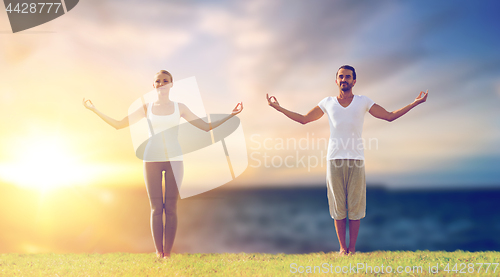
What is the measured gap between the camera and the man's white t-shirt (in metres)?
4.82

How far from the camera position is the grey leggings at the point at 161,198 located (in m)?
4.88

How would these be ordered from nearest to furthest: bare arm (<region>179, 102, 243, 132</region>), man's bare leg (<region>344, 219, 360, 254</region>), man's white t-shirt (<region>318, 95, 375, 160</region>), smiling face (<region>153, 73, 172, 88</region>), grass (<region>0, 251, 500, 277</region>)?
grass (<region>0, 251, 500, 277</region>), man's white t-shirt (<region>318, 95, 375, 160</region>), man's bare leg (<region>344, 219, 360, 254</region>), smiling face (<region>153, 73, 172, 88</region>), bare arm (<region>179, 102, 243, 132</region>)

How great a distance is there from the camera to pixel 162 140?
491 cm

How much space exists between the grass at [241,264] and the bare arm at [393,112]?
228 centimetres

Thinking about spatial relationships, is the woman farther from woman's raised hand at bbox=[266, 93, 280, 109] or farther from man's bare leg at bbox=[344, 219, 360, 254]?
man's bare leg at bbox=[344, 219, 360, 254]

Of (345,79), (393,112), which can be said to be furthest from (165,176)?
(393,112)

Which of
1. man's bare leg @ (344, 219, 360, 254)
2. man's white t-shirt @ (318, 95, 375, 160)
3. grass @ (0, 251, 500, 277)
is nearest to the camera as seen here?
grass @ (0, 251, 500, 277)

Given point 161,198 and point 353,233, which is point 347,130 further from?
point 161,198

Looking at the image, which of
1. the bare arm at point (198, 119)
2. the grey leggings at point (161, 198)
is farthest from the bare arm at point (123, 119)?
the grey leggings at point (161, 198)

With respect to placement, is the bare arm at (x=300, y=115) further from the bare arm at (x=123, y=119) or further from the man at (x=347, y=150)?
the bare arm at (x=123, y=119)

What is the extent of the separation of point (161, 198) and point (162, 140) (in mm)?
928

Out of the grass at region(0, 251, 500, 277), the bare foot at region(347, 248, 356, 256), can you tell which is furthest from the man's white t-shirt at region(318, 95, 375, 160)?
the grass at region(0, 251, 500, 277)

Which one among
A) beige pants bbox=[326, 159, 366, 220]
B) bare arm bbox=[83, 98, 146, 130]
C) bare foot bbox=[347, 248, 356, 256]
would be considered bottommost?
bare foot bbox=[347, 248, 356, 256]

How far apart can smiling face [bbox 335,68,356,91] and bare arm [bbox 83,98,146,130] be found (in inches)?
131
